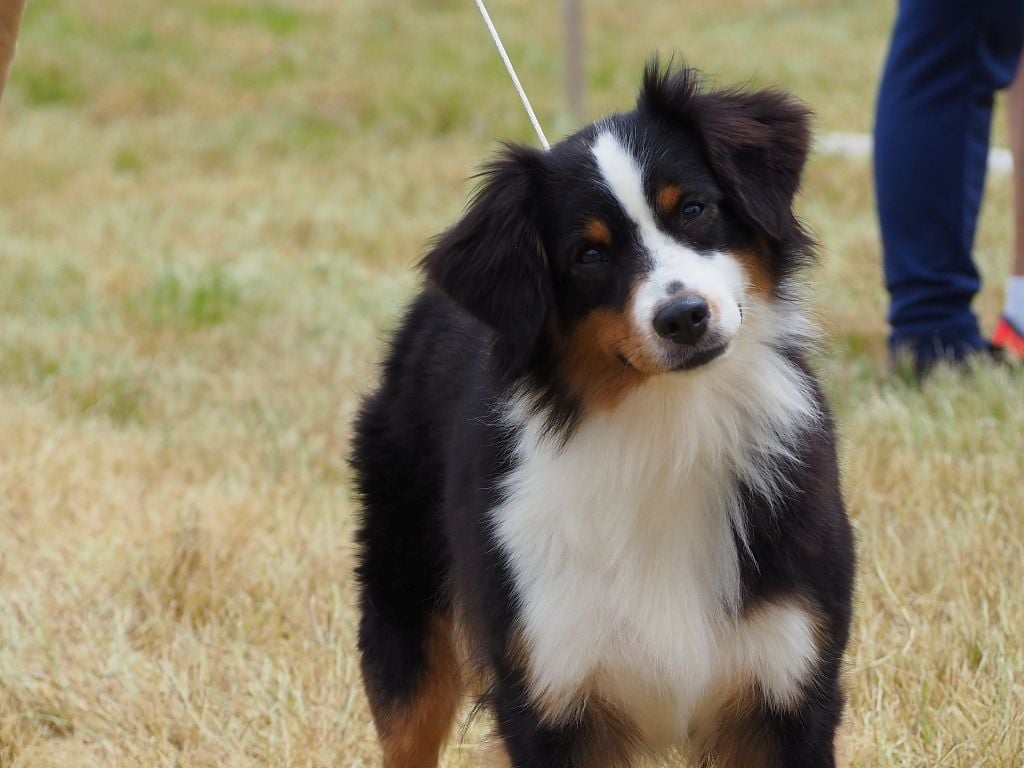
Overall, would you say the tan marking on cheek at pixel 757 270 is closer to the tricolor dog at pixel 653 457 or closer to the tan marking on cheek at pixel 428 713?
the tricolor dog at pixel 653 457

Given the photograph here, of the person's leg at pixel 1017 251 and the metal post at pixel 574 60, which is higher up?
the person's leg at pixel 1017 251

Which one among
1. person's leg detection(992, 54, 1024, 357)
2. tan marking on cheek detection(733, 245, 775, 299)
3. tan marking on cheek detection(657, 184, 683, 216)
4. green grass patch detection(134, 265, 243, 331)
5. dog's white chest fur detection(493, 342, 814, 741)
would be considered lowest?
green grass patch detection(134, 265, 243, 331)

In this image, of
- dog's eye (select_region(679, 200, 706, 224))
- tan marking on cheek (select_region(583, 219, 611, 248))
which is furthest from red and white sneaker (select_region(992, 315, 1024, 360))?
tan marking on cheek (select_region(583, 219, 611, 248))

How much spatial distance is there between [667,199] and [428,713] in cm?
130

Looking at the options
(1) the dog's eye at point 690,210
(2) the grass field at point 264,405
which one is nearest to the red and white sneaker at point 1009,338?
(2) the grass field at point 264,405

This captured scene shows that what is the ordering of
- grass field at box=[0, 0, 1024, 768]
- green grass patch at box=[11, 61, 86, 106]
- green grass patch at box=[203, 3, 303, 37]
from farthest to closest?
green grass patch at box=[203, 3, 303, 37] → green grass patch at box=[11, 61, 86, 106] → grass field at box=[0, 0, 1024, 768]

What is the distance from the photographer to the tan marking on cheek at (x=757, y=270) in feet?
9.07

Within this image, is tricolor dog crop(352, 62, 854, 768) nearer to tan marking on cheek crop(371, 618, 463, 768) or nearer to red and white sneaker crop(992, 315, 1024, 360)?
tan marking on cheek crop(371, 618, 463, 768)

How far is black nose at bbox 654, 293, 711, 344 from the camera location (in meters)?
2.53

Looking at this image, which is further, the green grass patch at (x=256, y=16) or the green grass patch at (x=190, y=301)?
the green grass patch at (x=256, y=16)

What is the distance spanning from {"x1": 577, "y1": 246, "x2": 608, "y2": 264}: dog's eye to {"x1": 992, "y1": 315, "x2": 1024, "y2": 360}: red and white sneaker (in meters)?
3.28

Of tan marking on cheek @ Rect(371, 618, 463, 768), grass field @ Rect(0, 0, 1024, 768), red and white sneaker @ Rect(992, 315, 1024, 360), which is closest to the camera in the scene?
tan marking on cheek @ Rect(371, 618, 463, 768)

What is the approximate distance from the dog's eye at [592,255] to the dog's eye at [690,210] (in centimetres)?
15

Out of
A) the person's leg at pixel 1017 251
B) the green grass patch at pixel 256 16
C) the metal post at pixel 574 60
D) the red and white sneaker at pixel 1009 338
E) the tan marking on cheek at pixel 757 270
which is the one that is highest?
the tan marking on cheek at pixel 757 270
